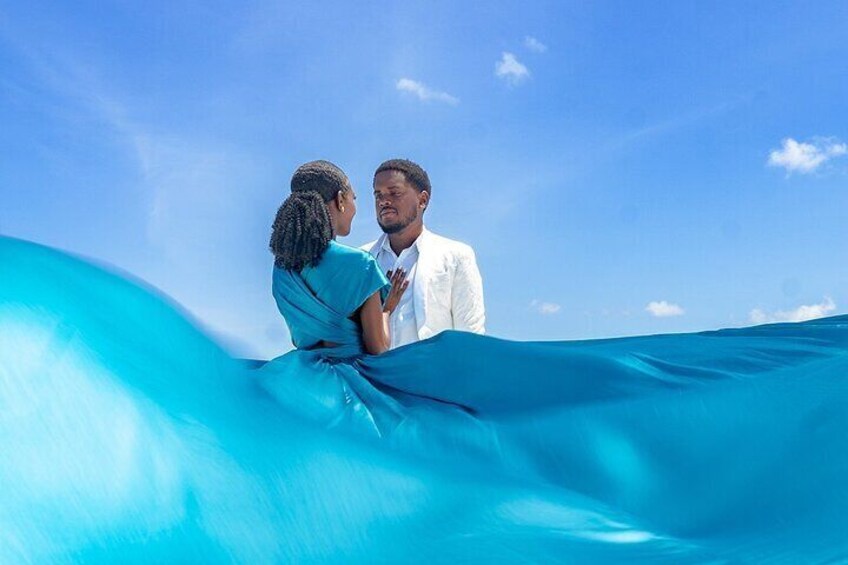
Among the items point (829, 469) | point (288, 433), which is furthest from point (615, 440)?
point (288, 433)

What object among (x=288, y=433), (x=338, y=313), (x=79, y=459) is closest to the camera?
(x=79, y=459)

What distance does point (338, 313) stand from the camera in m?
3.10

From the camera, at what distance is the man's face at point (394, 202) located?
4414mm

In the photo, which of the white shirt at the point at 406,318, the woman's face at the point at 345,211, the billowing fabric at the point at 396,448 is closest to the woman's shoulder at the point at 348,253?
the woman's face at the point at 345,211

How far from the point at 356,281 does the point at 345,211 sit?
39 centimetres

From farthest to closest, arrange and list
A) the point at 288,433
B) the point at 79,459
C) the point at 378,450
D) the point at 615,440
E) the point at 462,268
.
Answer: the point at 462,268 < the point at 615,440 < the point at 378,450 < the point at 288,433 < the point at 79,459

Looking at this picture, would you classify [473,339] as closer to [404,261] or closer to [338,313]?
[338,313]

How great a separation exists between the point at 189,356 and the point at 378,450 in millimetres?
449

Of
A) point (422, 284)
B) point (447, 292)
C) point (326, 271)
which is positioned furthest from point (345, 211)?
point (447, 292)

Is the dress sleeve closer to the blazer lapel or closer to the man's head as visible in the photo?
the blazer lapel

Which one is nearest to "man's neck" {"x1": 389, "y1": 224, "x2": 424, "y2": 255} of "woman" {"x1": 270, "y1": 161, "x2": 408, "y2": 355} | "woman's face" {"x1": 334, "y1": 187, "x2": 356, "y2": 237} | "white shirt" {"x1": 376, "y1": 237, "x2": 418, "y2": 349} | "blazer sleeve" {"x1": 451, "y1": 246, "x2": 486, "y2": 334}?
"white shirt" {"x1": 376, "y1": 237, "x2": 418, "y2": 349}

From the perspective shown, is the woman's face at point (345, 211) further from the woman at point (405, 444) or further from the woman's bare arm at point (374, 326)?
the woman at point (405, 444)

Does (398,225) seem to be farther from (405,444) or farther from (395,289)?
(405,444)

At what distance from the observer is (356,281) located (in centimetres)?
308
